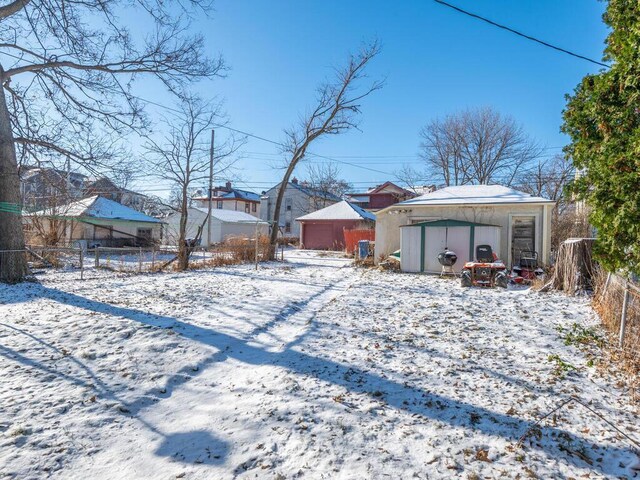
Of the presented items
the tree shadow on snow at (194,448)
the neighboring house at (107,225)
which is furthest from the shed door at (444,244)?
the neighboring house at (107,225)

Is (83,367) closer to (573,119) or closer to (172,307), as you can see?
(172,307)

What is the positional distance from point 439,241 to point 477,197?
2.84 m

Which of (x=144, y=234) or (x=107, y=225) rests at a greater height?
(x=107, y=225)

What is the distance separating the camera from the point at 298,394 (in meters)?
3.37

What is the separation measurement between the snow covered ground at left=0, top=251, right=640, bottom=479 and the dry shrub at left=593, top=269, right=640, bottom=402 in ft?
0.91

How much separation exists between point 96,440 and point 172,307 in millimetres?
4106

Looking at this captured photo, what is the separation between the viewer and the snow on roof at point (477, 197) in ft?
40.7

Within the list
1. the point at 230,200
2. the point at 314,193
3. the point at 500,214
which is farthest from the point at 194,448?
the point at 230,200

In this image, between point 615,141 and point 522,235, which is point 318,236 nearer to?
point 522,235

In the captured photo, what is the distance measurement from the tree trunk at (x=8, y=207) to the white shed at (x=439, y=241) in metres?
11.5

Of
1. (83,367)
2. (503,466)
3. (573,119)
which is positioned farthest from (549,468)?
(83,367)

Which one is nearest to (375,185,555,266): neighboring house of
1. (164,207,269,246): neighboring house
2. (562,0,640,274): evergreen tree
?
(562,0,640,274): evergreen tree

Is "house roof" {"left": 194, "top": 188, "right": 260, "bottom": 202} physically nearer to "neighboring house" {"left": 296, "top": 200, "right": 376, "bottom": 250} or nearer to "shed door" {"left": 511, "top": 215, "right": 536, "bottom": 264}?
"neighboring house" {"left": 296, "top": 200, "right": 376, "bottom": 250}

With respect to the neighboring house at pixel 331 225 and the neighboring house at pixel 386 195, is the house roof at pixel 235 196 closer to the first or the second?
the neighboring house at pixel 386 195
